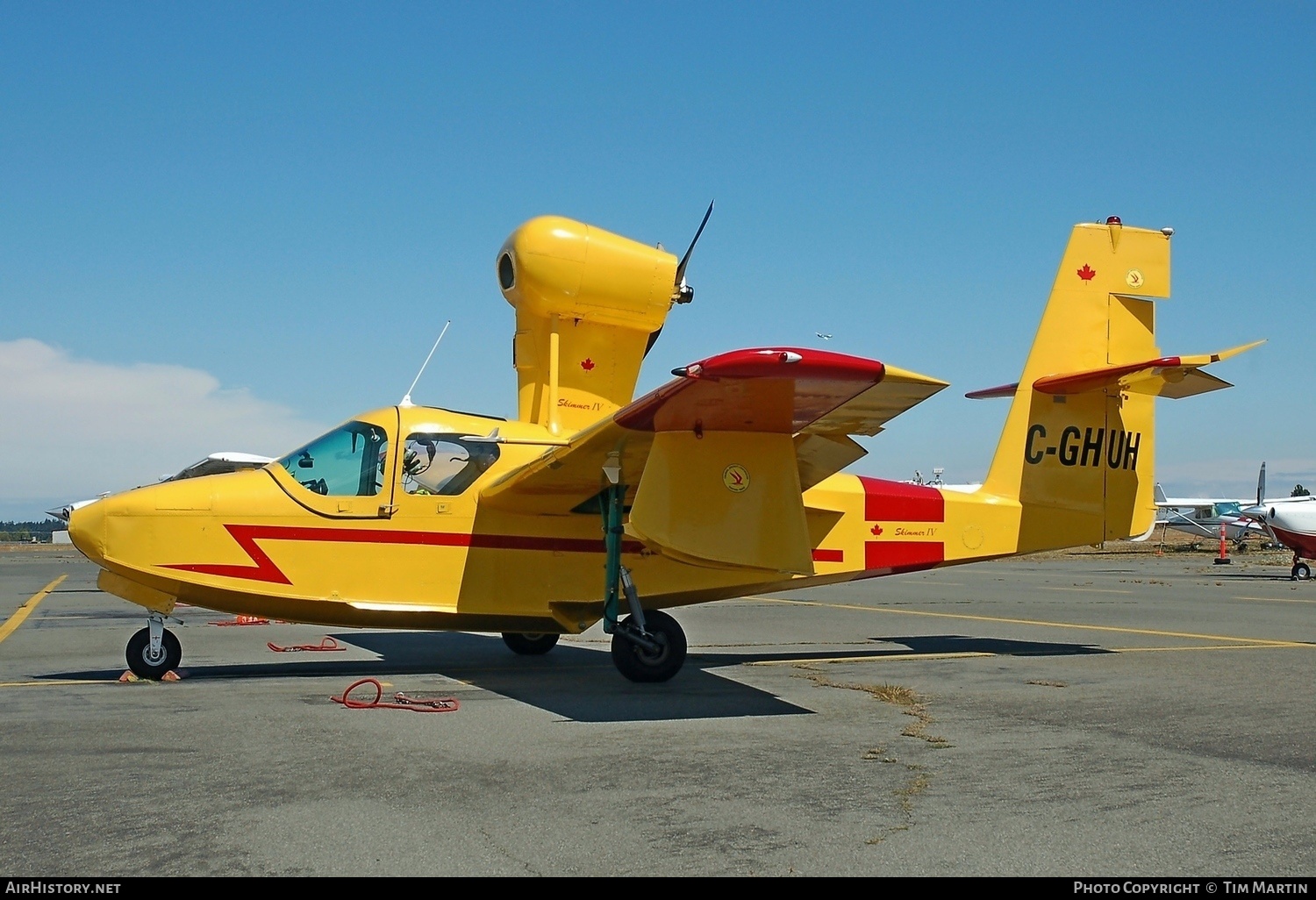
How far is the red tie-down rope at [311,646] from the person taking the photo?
12.2 metres

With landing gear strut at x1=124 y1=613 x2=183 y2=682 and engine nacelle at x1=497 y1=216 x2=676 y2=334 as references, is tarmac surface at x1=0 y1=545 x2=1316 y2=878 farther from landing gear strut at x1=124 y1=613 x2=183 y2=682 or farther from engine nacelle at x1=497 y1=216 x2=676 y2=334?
engine nacelle at x1=497 y1=216 x2=676 y2=334

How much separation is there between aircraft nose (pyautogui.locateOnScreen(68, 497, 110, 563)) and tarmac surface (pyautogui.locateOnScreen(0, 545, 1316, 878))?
114 centimetres

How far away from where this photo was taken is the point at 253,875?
401cm

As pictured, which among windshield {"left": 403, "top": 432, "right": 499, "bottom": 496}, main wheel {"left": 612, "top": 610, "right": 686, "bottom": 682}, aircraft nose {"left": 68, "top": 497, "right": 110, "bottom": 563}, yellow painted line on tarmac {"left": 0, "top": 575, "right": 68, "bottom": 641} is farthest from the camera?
yellow painted line on tarmac {"left": 0, "top": 575, "right": 68, "bottom": 641}

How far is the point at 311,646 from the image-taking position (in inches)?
498

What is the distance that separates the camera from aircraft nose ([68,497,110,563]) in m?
9.00

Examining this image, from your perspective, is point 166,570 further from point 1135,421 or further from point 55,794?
point 1135,421

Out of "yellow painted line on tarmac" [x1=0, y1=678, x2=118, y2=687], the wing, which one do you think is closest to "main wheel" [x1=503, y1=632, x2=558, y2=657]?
the wing

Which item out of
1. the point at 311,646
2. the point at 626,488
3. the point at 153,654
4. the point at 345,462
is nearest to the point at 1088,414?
the point at 626,488

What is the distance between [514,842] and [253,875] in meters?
1.03

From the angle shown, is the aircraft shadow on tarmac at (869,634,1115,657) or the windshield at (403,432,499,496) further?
the aircraft shadow on tarmac at (869,634,1115,657)

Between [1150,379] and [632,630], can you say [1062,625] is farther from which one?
[632,630]

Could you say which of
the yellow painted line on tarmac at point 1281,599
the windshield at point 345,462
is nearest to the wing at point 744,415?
the windshield at point 345,462

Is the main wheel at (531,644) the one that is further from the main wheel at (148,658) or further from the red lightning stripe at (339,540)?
the main wheel at (148,658)
